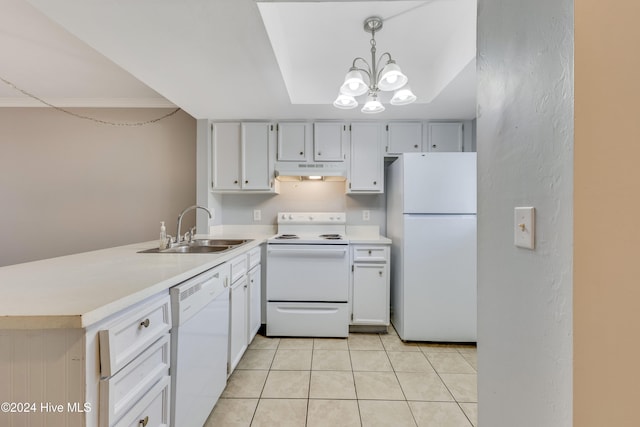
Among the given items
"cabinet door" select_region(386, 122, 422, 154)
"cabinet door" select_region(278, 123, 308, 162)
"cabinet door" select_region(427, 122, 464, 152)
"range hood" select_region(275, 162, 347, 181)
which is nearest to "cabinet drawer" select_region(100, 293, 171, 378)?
"range hood" select_region(275, 162, 347, 181)

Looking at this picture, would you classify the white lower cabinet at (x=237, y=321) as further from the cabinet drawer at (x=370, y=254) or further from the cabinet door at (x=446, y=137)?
the cabinet door at (x=446, y=137)

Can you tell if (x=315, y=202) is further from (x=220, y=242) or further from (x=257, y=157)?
(x=220, y=242)

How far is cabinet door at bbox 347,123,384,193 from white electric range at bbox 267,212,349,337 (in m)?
0.71

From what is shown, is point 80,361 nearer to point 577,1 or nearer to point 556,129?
point 556,129

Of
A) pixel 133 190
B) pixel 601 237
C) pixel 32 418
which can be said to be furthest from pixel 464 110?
pixel 133 190

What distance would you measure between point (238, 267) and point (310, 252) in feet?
2.43

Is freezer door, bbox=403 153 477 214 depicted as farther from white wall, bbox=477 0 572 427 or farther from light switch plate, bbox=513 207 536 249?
light switch plate, bbox=513 207 536 249

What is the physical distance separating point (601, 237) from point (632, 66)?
0.92ft

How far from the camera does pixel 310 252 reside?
7.98ft

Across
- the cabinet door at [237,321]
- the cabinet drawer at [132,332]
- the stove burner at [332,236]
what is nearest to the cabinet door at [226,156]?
the stove burner at [332,236]

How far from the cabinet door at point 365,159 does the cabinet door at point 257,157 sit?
86cm

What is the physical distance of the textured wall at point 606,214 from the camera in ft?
1.41

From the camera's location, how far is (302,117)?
9.07 ft

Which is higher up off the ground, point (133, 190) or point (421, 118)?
point (421, 118)
